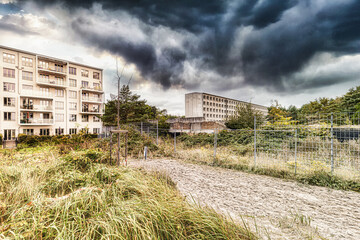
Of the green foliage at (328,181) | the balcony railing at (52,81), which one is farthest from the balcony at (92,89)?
the green foliage at (328,181)

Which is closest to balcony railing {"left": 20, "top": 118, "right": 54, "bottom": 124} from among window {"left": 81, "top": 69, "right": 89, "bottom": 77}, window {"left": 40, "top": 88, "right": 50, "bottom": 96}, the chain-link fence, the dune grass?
window {"left": 40, "top": 88, "right": 50, "bottom": 96}

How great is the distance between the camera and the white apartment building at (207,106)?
5681 cm

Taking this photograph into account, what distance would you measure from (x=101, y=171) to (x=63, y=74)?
32.8 meters

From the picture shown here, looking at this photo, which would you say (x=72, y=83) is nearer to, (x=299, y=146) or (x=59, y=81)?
(x=59, y=81)

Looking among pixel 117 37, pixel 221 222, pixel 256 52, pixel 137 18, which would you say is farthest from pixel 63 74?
pixel 221 222

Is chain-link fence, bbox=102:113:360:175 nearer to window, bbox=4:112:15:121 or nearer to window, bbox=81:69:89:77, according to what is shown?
window, bbox=4:112:15:121

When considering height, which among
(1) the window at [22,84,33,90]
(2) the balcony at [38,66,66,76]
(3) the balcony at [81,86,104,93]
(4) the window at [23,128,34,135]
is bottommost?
(4) the window at [23,128,34,135]

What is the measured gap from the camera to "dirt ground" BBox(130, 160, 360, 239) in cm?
274

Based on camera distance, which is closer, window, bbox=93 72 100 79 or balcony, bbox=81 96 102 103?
balcony, bbox=81 96 102 103

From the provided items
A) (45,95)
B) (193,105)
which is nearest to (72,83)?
(45,95)

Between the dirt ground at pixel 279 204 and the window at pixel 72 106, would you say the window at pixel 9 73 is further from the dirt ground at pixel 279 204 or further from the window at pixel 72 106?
the dirt ground at pixel 279 204

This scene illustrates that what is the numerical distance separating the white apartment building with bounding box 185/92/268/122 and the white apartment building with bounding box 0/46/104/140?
2923 cm

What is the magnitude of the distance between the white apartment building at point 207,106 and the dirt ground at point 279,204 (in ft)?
133

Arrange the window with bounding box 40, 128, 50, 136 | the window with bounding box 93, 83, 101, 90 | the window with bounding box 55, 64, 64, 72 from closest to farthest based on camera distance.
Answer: the window with bounding box 40, 128, 50, 136 < the window with bounding box 55, 64, 64, 72 < the window with bounding box 93, 83, 101, 90
